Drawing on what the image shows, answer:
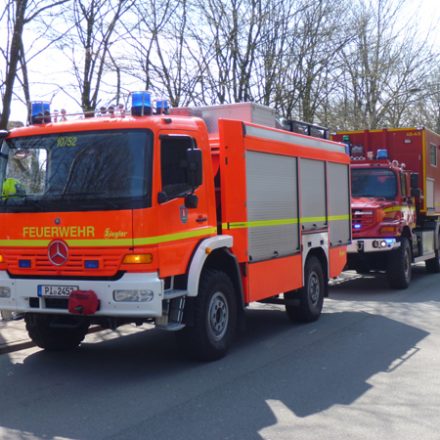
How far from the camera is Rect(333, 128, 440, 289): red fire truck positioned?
14.4 m

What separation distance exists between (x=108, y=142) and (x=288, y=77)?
1380cm

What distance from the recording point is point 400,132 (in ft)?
54.0

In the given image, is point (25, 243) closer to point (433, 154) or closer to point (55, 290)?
point (55, 290)

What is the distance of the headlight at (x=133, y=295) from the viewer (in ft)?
22.5

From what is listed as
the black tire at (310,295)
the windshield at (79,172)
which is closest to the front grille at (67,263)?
the windshield at (79,172)

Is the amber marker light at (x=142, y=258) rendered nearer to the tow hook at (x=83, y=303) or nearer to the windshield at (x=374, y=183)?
the tow hook at (x=83, y=303)

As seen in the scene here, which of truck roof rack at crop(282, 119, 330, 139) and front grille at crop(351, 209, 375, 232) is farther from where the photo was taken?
front grille at crop(351, 209, 375, 232)

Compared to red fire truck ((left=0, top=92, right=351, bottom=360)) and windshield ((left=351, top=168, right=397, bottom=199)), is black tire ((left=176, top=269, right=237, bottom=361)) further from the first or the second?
windshield ((left=351, top=168, right=397, bottom=199))

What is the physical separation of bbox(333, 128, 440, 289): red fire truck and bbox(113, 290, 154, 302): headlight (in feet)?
26.8

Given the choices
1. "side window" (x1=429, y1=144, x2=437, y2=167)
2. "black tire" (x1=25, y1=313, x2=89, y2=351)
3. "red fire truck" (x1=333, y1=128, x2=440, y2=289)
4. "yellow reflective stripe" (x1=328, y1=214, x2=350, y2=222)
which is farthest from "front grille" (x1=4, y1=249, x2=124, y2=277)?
"side window" (x1=429, y1=144, x2=437, y2=167)

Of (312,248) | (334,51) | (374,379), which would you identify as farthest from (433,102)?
(374,379)

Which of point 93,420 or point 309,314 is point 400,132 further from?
point 93,420

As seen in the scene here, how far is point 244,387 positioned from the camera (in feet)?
22.3

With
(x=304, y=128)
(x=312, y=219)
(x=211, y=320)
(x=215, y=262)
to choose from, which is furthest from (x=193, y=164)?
(x=304, y=128)
